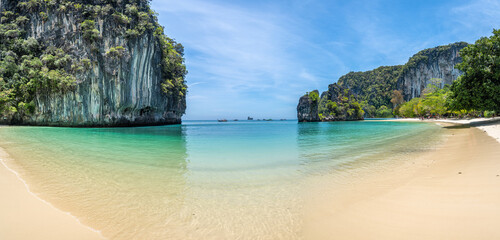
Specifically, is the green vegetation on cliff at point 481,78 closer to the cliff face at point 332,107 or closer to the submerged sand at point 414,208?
the submerged sand at point 414,208

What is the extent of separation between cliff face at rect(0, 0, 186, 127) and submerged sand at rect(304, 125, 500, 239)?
115 ft

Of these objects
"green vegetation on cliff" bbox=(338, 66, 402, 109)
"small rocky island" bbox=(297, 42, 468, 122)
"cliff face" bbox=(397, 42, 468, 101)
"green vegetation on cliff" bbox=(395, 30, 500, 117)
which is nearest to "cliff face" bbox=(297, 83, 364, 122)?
"small rocky island" bbox=(297, 42, 468, 122)

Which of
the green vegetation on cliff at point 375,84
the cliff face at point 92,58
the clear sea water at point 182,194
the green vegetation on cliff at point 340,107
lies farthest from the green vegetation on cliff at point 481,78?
the green vegetation on cliff at point 375,84

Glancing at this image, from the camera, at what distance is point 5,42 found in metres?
31.2

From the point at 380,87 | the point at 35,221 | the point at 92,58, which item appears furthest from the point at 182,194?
the point at 380,87

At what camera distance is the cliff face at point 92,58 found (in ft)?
98.0

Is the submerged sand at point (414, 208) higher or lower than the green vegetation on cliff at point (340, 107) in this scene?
lower

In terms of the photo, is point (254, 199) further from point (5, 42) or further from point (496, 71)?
point (5, 42)

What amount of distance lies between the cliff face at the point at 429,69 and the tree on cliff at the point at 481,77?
102 metres

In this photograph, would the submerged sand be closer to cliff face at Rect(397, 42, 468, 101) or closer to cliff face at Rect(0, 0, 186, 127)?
cliff face at Rect(0, 0, 186, 127)

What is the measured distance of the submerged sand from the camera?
2.33 metres

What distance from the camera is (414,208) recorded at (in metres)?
2.96

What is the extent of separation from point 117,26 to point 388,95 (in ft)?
470

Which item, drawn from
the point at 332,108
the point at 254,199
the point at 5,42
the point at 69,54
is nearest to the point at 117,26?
the point at 69,54
